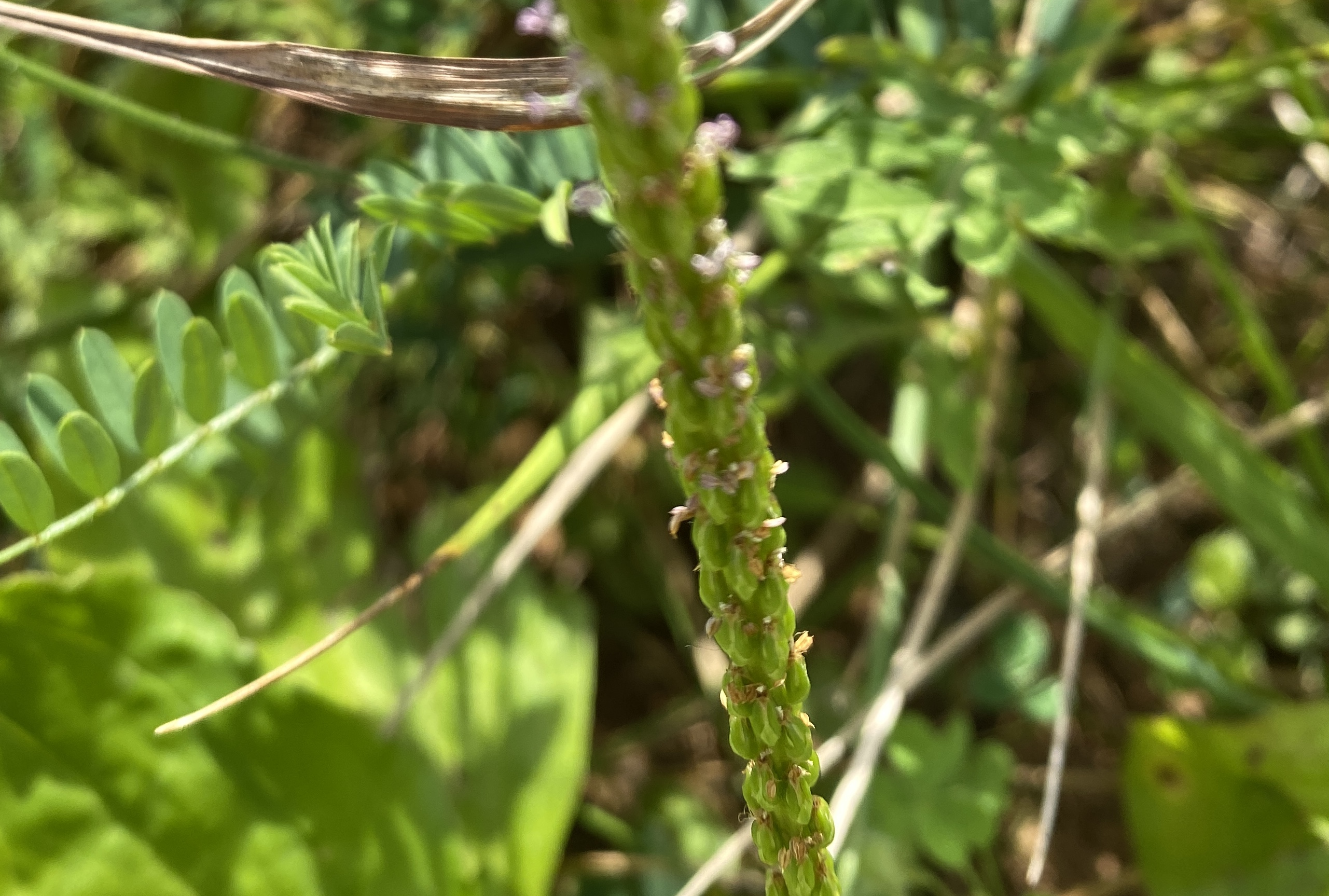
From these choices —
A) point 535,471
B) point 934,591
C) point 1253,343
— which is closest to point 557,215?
point 535,471

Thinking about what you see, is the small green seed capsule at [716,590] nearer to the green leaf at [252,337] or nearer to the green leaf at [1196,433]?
the green leaf at [252,337]

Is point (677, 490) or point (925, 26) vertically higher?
point (925, 26)

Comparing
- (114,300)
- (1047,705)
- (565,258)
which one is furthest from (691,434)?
(114,300)

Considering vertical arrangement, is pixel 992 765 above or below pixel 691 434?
below

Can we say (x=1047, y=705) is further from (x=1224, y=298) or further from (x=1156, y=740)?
(x=1224, y=298)

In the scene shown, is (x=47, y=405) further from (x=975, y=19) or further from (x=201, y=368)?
(x=975, y=19)
